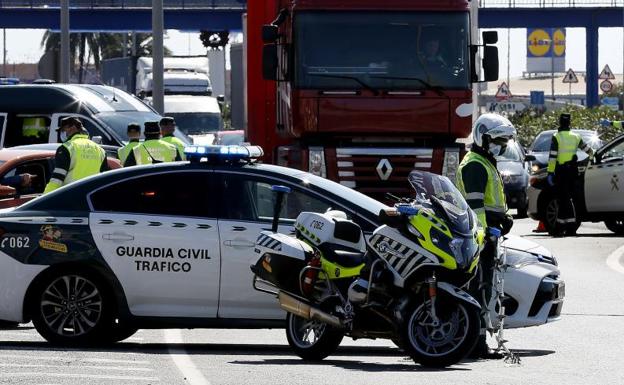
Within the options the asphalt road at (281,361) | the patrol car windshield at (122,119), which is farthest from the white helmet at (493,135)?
the patrol car windshield at (122,119)

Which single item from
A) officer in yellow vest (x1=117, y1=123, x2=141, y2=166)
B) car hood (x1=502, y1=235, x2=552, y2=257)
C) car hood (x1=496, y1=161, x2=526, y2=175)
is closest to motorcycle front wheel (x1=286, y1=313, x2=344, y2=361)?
car hood (x1=502, y1=235, x2=552, y2=257)

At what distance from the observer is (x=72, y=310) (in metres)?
12.3

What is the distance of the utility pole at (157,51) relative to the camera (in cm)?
2897

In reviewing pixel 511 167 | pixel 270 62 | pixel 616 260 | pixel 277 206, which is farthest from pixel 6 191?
pixel 511 167

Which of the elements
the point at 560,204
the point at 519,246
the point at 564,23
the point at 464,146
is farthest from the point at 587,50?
the point at 519,246

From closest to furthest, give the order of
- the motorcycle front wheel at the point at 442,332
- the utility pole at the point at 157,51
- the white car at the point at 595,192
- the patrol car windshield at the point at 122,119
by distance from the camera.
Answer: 1. the motorcycle front wheel at the point at 442,332
2. the patrol car windshield at the point at 122,119
3. the white car at the point at 595,192
4. the utility pole at the point at 157,51

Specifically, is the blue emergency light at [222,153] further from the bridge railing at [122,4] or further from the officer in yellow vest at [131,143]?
the bridge railing at [122,4]

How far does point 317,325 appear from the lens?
11.6 m

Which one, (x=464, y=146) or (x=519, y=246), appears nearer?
(x=519, y=246)

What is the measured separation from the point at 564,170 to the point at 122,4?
176 ft

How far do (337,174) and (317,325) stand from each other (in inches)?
278

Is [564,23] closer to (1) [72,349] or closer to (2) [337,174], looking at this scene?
(2) [337,174]

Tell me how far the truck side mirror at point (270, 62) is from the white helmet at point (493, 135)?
6429 millimetres

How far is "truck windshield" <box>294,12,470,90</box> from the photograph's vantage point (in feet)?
59.8
